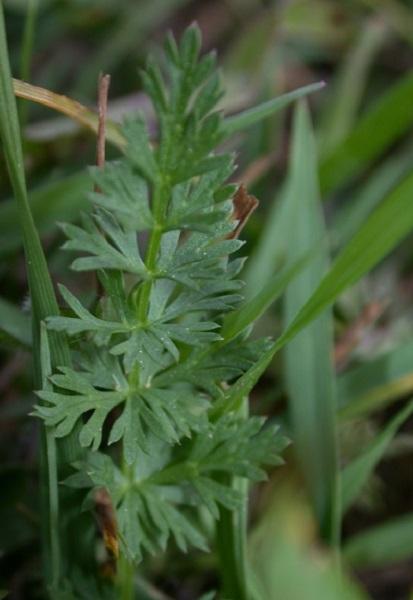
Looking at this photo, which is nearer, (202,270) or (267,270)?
(202,270)

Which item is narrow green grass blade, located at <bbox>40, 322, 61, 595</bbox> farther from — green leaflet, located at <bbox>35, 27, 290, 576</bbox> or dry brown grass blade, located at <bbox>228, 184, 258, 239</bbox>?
dry brown grass blade, located at <bbox>228, 184, 258, 239</bbox>

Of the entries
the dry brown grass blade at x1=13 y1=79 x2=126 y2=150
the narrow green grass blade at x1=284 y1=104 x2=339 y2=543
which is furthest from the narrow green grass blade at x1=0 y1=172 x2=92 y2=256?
the narrow green grass blade at x1=284 y1=104 x2=339 y2=543

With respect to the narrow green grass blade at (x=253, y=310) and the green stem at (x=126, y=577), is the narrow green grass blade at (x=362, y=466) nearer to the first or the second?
the narrow green grass blade at (x=253, y=310)

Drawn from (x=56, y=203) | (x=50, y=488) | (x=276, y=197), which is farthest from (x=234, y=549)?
(x=276, y=197)

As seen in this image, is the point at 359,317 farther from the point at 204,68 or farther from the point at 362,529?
the point at 204,68

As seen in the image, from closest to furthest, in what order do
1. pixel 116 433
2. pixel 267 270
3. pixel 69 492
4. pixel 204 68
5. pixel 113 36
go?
pixel 204 68, pixel 116 433, pixel 69 492, pixel 267 270, pixel 113 36

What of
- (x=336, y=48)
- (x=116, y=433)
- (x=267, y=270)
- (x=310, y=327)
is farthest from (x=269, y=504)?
(x=336, y=48)

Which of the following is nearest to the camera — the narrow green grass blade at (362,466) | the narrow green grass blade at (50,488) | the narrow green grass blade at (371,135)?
the narrow green grass blade at (50,488)

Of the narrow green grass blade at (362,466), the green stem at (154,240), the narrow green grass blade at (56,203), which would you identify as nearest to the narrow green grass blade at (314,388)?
the narrow green grass blade at (362,466)
